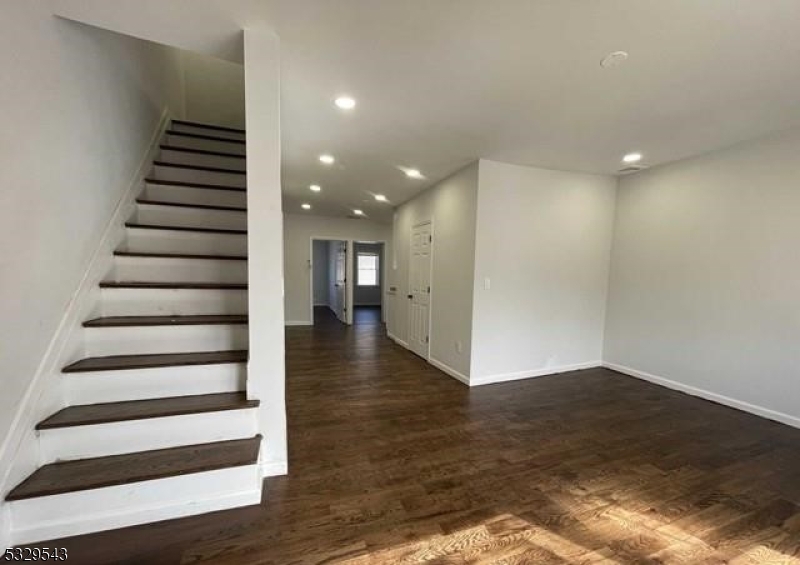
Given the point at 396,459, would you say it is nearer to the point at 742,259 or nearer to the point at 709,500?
the point at 709,500

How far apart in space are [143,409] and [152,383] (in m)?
0.17

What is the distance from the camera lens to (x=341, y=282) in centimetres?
809

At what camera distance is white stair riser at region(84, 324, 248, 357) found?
1.94m

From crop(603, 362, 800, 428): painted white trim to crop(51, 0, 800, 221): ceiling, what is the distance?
2.49 meters

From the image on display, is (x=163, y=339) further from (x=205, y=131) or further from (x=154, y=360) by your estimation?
(x=205, y=131)

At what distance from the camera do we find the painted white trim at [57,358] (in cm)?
141

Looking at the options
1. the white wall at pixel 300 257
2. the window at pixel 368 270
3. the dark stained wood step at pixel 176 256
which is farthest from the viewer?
the window at pixel 368 270

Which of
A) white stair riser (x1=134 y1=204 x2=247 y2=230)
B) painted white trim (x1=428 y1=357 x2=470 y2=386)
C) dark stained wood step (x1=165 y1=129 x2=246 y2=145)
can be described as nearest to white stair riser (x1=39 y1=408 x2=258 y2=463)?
white stair riser (x1=134 y1=204 x2=247 y2=230)

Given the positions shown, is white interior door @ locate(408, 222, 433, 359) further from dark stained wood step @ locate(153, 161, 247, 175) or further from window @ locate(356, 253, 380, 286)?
window @ locate(356, 253, 380, 286)

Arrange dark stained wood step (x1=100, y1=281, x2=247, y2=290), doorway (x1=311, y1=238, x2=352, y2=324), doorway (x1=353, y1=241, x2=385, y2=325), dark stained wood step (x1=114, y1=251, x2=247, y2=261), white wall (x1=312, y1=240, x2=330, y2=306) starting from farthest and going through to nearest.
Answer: doorway (x1=353, y1=241, x2=385, y2=325), white wall (x1=312, y1=240, x2=330, y2=306), doorway (x1=311, y1=238, x2=352, y2=324), dark stained wood step (x1=114, y1=251, x2=247, y2=261), dark stained wood step (x1=100, y1=281, x2=247, y2=290)

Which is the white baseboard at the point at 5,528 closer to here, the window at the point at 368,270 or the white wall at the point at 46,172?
the white wall at the point at 46,172

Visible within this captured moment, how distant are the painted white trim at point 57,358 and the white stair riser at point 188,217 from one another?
12cm

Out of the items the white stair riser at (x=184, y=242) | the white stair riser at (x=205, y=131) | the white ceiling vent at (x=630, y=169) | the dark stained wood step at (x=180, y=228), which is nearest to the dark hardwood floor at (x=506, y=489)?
the white stair riser at (x=184, y=242)

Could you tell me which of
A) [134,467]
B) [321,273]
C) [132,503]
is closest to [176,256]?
[134,467]
